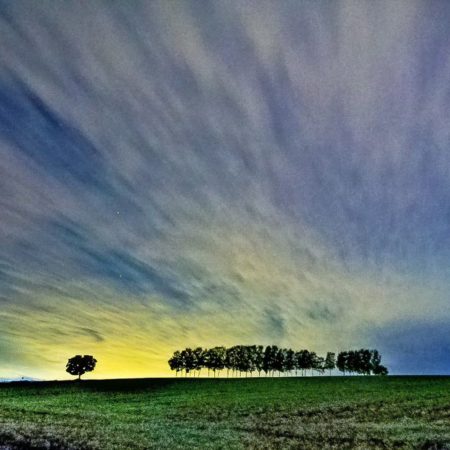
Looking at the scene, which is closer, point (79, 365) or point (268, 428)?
point (268, 428)

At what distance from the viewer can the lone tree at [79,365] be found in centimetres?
15925

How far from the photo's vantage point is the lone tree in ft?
522

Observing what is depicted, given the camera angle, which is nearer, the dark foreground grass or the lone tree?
the dark foreground grass

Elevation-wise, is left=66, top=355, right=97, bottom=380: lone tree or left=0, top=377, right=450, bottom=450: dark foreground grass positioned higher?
left=66, top=355, right=97, bottom=380: lone tree

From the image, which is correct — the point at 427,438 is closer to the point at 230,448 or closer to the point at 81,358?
the point at 230,448

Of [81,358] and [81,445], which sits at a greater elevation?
[81,358]

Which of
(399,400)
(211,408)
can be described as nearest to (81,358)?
(211,408)

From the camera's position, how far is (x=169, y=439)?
28.7m

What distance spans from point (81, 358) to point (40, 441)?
14602 centimetres

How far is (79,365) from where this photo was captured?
159500 millimetres

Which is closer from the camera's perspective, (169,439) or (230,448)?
(230,448)

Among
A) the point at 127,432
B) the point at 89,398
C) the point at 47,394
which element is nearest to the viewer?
the point at 127,432

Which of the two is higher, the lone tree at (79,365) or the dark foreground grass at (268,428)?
the lone tree at (79,365)

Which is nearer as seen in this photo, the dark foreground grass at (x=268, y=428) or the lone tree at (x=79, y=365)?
the dark foreground grass at (x=268, y=428)
